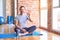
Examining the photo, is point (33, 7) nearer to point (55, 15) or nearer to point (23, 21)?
point (55, 15)

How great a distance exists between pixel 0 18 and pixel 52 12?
12.5 ft

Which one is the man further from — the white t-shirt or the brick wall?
the brick wall

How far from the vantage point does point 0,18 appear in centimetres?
893

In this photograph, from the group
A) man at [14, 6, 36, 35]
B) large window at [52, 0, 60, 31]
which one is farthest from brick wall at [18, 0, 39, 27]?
man at [14, 6, 36, 35]

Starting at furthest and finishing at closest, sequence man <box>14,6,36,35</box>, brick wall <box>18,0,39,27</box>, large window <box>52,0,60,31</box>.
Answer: brick wall <box>18,0,39,27</box> < large window <box>52,0,60,31</box> < man <box>14,6,36,35</box>

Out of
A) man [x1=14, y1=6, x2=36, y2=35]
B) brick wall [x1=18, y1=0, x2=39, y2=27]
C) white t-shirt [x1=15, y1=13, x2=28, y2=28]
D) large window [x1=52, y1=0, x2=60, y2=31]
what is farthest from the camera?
brick wall [x1=18, y1=0, x2=39, y2=27]

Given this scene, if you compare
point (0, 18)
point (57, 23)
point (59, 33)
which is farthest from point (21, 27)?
point (0, 18)

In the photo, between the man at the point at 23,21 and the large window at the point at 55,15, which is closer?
the man at the point at 23,21

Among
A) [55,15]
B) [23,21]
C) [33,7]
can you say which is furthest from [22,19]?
[33,7]

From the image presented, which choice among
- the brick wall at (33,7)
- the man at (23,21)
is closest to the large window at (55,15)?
the man at (23,21)

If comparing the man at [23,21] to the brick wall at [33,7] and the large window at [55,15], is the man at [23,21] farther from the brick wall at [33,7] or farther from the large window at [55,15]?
the brick wall at [33,7]

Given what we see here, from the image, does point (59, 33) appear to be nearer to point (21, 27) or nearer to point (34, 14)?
point (21, 27)

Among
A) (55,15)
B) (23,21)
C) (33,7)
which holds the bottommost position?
(23,21)

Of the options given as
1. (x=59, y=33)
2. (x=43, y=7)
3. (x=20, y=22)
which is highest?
(x=43, y=7)
